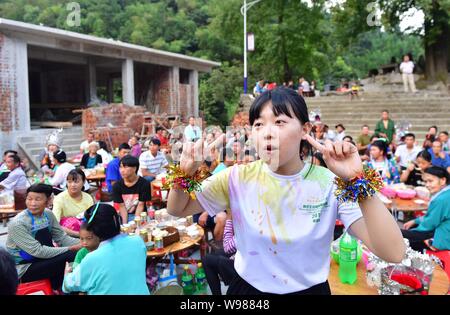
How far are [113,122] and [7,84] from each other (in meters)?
3.85

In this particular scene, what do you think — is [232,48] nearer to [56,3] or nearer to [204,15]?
[204,15]

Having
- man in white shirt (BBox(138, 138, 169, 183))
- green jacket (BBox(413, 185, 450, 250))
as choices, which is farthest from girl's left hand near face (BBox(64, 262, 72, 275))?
green jacket (BBox(413, 185, 450, 250))

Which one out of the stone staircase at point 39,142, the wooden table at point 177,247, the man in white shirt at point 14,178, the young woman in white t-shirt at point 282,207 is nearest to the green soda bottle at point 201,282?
the wooden table at point 177,247

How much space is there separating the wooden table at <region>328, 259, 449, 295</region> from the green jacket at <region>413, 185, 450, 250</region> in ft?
3.01

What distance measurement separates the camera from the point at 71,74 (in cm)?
1923

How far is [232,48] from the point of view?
29.6m

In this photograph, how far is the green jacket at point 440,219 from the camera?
3.56m

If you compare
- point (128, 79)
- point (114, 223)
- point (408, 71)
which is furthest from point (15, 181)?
point (408, 71)

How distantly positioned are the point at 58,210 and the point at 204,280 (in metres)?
1.92

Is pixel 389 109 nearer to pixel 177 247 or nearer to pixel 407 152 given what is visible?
pixel 407 152

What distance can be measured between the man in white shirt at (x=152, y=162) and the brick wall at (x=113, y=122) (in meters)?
6.22

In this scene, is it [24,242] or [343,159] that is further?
[24,242]

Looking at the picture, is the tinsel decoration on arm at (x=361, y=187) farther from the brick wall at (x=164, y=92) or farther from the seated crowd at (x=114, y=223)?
the brick wall at (x=164, y=92)

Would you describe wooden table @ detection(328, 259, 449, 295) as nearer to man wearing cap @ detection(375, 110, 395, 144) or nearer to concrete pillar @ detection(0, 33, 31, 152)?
man wearing cap @ detection(375, 110, 395, 144)
